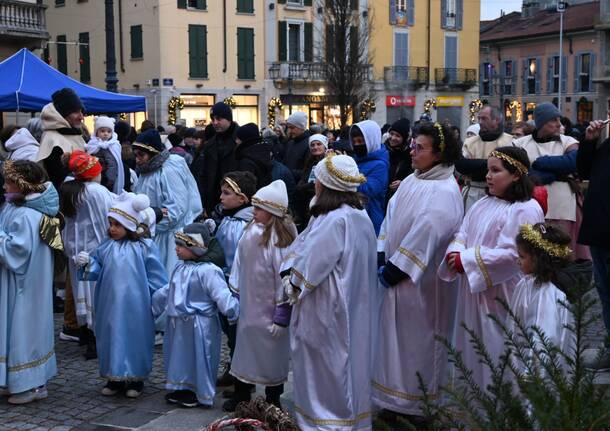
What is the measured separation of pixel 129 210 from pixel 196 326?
1.08m

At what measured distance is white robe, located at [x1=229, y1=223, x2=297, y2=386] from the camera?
543 centimetres

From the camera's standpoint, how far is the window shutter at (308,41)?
40812 mm

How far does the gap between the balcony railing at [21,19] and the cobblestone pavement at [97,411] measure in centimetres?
1715

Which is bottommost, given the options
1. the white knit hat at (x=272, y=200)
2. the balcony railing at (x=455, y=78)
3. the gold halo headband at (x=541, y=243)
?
the gold halo headband at (x=541, y=243)

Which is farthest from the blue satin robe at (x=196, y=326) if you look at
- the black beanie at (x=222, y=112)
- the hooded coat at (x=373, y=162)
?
the black beanie at (x=222, y=112)

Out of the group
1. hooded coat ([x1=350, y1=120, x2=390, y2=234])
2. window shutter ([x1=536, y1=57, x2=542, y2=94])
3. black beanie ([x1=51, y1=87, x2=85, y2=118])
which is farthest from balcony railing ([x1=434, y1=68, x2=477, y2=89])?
hooded coat ([x1=350, y1=120, x2=390, y2=234])

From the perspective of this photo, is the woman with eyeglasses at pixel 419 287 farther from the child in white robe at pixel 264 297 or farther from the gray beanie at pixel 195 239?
the gray beanie at pixel 195 239

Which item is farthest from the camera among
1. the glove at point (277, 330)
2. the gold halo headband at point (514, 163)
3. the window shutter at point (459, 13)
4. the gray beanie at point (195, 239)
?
the window shutter at point (459, 13)

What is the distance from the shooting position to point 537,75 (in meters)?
56.8

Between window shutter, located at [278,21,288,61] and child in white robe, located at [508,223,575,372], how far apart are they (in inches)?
1433

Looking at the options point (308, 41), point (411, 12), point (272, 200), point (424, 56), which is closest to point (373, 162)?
point (272, 200)

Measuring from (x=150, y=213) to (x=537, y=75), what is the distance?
2134 inches

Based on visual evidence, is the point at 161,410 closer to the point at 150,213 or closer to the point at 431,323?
the point at 150,213

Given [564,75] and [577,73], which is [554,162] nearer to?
[577,73]
